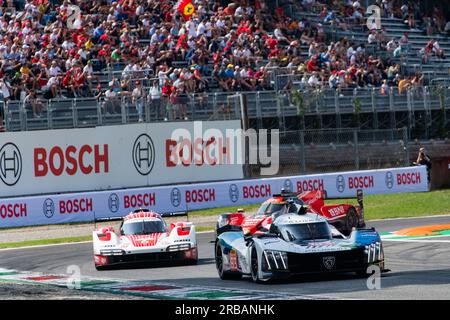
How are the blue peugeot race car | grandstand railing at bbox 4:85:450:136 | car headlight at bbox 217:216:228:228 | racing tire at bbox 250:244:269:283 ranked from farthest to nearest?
grandstand railing at bbox 4:85:450:136, car headlight at bbox 217:216:228:228, racing tire at bbox 250:244:269:283, the blue peugeot race car

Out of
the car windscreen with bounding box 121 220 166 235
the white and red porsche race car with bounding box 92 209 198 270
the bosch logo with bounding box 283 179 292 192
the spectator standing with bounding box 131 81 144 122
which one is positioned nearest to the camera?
the white and red porsche race car with bounding box 92 209 198 270

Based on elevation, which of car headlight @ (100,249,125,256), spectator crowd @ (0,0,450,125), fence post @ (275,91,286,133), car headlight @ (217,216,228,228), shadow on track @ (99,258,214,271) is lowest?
shadow on track @ (99,258,214,271)

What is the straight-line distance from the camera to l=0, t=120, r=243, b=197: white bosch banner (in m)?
34.2

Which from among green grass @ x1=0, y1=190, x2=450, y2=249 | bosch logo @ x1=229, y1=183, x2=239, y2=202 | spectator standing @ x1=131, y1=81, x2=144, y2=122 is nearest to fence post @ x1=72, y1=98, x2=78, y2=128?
spectator standing @ x1=131, y1=81, x2=144, y2=122

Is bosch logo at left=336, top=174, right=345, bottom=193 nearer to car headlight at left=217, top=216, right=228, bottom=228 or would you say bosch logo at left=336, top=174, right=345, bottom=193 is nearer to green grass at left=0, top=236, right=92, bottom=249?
green grass at left=0, top=236, right=92, bottom=249

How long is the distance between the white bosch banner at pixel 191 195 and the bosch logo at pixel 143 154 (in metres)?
1.28

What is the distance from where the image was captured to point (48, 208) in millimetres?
33719

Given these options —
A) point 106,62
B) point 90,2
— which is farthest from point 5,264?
point 90,2

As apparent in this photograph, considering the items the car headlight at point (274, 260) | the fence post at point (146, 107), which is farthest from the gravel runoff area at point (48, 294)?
the fence post at point (146, 107)

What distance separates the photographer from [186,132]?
3619cm

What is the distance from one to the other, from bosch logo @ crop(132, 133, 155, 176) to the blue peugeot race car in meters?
17.6

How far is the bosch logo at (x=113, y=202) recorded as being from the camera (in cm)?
3403

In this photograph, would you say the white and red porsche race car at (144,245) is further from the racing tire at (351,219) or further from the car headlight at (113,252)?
the racing tire at (351,219)
